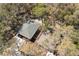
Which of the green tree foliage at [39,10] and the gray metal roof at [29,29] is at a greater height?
the green tree foliage at [39,10]

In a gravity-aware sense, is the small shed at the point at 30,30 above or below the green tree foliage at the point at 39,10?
below

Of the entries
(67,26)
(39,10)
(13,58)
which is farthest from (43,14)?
(13,58)

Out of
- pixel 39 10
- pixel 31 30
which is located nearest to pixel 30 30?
pixel 31 30

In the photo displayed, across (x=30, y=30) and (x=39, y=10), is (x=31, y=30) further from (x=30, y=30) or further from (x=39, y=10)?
(x=39, y=10)

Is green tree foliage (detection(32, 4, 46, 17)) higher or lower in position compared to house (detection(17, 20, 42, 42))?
higher
